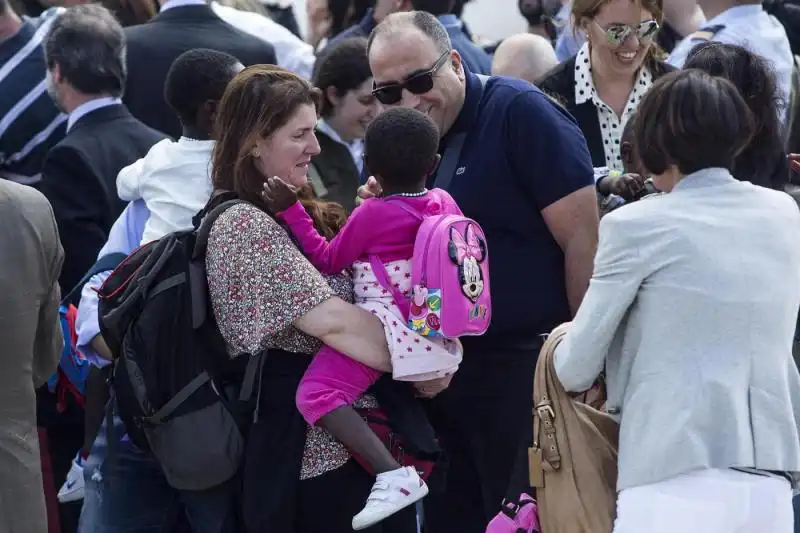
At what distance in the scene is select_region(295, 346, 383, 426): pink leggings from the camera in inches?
141

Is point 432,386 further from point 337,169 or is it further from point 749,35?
point 749,35

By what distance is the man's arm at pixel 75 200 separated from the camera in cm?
518

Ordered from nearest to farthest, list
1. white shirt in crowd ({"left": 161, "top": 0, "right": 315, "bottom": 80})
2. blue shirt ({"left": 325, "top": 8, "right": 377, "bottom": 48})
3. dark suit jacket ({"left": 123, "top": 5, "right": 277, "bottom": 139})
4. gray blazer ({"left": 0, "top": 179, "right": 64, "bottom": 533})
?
1. gray blazer ({"left": 0, "top": 179, "right": 64, "bottom": 533})
2. dark suit jacket ({"left": 123, "top": 5, "right": 277, "bottom": 139})
3. white shirt in crowd ({"left": 161, "top": 0, "right": 315, "bottom": 80})
4. blue shirt ({"left": 325, "top": 8, "right": 377, "bottom": 48})

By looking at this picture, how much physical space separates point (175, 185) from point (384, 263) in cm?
108

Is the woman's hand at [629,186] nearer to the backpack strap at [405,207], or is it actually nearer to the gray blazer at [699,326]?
the backpack strap at [405,207]

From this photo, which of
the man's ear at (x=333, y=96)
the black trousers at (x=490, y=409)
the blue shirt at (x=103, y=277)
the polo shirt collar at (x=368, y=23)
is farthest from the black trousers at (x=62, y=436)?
the polo shirt collar at (x=368, y=23)

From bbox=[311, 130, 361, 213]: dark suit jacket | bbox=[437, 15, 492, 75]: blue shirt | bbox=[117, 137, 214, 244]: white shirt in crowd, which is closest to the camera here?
bbox=[117, 137, 214, 244]: white shirt in crowd

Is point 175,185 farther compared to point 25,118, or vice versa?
point 25,118

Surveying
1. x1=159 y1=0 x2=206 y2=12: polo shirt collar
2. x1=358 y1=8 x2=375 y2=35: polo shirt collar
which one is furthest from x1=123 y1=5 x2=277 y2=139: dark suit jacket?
x1=358 y1=8 x2=375 y2=35: polo shirt collar

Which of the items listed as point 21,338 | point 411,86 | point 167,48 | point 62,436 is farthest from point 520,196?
point 167,48

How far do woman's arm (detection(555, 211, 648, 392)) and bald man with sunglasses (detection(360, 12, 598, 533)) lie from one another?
33.4 inches

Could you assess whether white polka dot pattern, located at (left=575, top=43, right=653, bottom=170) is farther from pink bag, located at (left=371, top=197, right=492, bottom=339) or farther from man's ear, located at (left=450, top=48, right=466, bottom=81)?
pink bag, located at (left=371, top=197, right=492, bottom=339)

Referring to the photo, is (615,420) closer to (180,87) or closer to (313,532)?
(313,532)

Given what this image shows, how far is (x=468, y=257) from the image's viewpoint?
3664 mm
